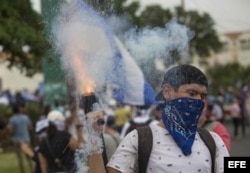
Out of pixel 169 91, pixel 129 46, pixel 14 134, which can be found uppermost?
pixel 129 46

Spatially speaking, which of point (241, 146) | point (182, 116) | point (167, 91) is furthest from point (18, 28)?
point (241, 146)

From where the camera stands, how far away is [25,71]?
1055 cm

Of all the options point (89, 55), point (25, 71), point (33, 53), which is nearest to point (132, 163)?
point (89, 55)

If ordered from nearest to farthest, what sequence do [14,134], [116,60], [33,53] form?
[116,60] < [33,53] < [14,134]

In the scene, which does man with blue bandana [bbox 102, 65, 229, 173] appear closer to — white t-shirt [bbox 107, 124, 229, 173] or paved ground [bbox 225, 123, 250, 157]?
white t-shirt [bbox 107, 124, 229, 173]

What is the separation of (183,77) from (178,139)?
0.39 metres

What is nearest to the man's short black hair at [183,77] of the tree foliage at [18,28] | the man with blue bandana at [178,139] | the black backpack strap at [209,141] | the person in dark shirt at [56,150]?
the man with blue bandana at [178,139]

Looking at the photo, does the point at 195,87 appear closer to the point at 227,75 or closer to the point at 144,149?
the point at 144,149

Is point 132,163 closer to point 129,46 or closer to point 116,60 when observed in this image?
point 116,60

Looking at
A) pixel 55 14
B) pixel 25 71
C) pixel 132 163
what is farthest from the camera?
pixel 25 71

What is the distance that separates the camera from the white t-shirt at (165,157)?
324cm

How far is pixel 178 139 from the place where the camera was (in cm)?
330

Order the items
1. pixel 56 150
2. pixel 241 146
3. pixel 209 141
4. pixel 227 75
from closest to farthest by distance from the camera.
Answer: pixel 209 141 → pixel 56 150 → pixel 241 146 → pixel 227 75

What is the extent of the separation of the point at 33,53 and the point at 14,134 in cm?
227
